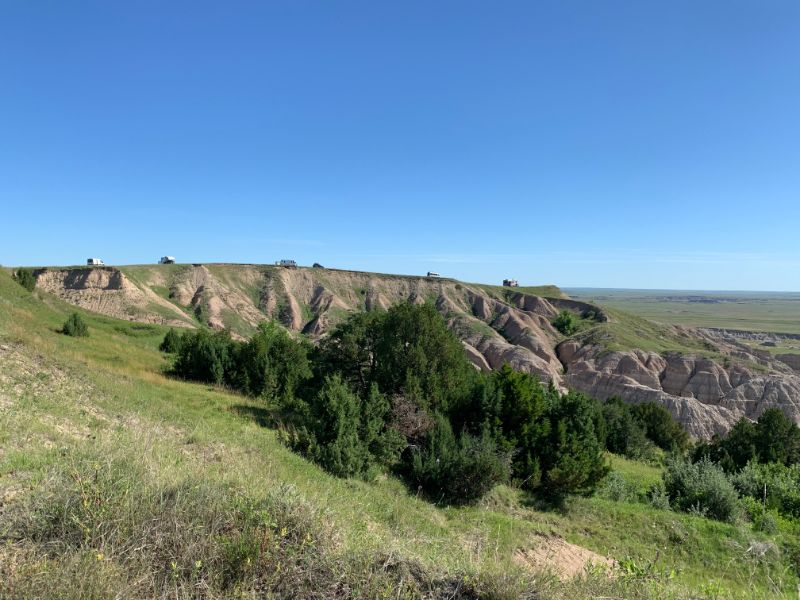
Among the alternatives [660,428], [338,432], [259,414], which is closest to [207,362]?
[259,414]

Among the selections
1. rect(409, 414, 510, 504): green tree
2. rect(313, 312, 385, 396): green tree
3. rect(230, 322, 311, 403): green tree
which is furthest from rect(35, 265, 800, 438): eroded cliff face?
rect(409, 414, 510, 504): green tree

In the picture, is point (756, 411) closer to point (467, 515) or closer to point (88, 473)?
point (467, 515)

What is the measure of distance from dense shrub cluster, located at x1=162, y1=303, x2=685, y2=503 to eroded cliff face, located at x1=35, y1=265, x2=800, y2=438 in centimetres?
3273

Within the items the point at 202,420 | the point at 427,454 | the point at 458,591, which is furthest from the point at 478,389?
the point at 458,591

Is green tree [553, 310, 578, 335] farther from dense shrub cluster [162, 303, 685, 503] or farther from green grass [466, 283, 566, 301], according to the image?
dense shrub cluster [162, 303, 685, 503]

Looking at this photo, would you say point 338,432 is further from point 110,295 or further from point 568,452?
point 110,295

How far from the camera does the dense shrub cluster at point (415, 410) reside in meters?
15.0

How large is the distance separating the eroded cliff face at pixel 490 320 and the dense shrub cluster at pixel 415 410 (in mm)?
32729

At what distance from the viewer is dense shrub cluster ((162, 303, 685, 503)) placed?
14992 millimetres

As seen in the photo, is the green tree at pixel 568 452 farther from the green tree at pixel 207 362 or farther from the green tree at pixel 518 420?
the green tree at pixel 207 362

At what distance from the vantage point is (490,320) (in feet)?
255

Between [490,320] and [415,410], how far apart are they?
61348mm

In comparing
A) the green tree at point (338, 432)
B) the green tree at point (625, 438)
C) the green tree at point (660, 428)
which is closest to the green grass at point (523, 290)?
the green tree at point (660, 428)

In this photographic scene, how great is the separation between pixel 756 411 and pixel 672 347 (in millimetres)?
17448
